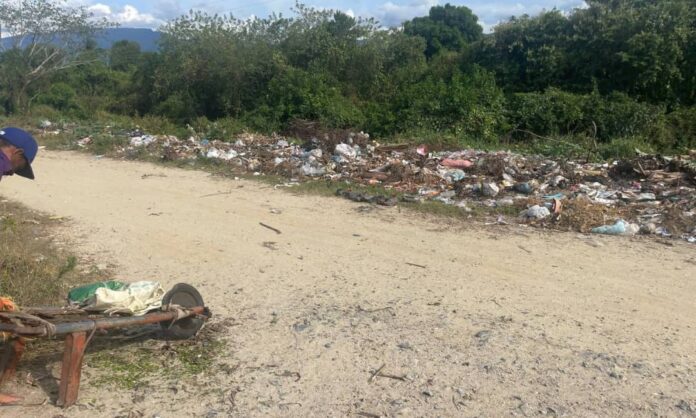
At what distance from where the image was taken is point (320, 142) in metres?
12.8

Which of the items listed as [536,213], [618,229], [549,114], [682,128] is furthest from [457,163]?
[682,128]

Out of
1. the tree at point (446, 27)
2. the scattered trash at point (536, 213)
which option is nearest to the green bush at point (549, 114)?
the scattered trash at point (536, 213)

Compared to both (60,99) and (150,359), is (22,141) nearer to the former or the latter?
(150,359)

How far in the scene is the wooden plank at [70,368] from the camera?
3311 mm

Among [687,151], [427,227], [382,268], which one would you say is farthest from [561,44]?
[382,268]

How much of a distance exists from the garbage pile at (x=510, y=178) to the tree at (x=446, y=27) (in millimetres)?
23414

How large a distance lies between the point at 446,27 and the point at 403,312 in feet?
122

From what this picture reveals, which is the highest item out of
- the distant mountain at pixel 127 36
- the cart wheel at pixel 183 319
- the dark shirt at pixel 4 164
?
the distant mountain at pixel 127 36

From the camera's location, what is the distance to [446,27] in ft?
129

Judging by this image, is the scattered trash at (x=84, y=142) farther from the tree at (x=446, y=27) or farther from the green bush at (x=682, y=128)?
the tree at (x=446, y=27)

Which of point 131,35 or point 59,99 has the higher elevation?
point 131,35

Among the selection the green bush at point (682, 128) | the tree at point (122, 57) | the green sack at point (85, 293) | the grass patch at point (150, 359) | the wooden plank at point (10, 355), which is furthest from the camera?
the tree at point (122, 57)

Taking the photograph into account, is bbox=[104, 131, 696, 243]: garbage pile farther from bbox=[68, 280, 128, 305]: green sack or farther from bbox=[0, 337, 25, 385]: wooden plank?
bbox=[0, 337, 25, 385]: wooden plank

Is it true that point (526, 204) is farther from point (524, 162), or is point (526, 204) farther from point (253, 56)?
point (253, 56)
